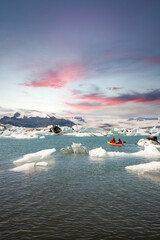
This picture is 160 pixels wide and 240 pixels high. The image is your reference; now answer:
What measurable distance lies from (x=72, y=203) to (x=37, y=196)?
9.98ft

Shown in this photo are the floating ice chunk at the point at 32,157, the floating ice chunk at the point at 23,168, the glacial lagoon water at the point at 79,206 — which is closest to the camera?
Result: the glacial lagoon water at the point at 79,206

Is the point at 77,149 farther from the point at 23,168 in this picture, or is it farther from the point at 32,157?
the point at 23,168

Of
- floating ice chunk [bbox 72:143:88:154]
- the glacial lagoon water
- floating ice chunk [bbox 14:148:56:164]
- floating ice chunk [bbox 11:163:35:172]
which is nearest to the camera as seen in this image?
the glacial lagoon water

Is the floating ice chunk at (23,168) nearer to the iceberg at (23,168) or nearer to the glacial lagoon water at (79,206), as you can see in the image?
the iceberg at (23,168)

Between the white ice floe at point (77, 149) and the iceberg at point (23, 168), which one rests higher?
the white ice floe at point (77, 149)

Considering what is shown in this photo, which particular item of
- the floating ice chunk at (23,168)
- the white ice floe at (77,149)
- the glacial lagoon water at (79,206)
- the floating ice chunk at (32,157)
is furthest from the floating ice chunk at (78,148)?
the glacial lagoon water at (79,206)

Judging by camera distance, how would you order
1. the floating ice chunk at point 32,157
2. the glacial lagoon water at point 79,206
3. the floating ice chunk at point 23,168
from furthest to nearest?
1. the floating ice chunk at point 32,157
2. the floating ice chunk at point 23,168
3. the glacial lagoon water at point 79,206

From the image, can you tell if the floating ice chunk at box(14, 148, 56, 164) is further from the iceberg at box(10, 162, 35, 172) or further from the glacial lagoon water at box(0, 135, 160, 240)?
the glacial lagoon water at box(0, 135, 160, 240)

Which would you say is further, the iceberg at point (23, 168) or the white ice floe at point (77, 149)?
the white ice floe at point (77, 149)

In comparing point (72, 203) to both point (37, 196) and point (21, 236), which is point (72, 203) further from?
point (21, 236)

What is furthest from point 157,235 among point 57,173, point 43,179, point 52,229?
point 57,173

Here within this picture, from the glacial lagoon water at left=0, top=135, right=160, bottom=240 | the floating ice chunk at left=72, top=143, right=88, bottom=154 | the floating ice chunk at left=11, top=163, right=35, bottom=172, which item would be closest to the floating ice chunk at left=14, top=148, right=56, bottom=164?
the floating ice chunk at left=11, top=163, right=35, bottom=172

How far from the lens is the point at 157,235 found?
9141 mm

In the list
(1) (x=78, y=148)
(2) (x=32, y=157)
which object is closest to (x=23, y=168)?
(2) (x=32, y=157)
